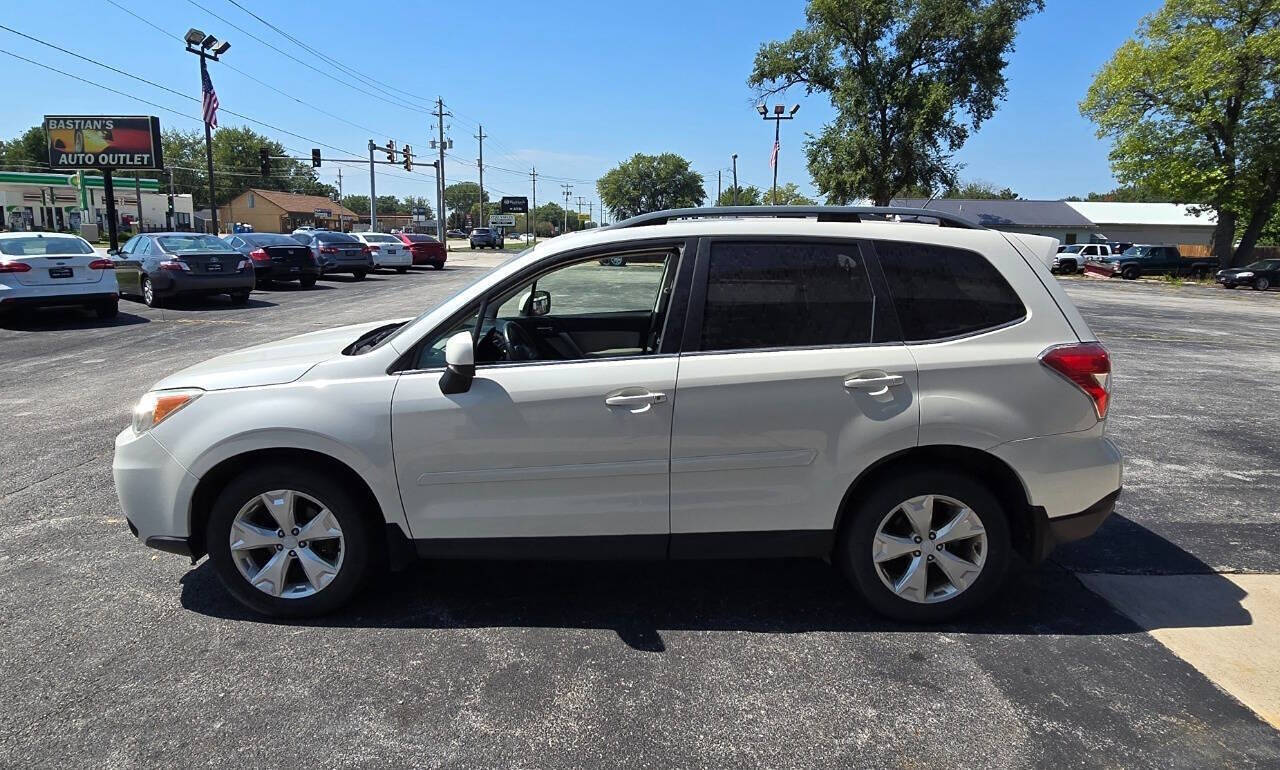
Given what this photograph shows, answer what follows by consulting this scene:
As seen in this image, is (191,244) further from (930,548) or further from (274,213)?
(274,213)

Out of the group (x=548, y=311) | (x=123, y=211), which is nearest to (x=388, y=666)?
(x=548, y=311)

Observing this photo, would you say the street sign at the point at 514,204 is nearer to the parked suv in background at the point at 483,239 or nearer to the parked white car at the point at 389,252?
the parked suv in background at the point at 483,239

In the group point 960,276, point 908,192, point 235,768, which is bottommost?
point 235,768

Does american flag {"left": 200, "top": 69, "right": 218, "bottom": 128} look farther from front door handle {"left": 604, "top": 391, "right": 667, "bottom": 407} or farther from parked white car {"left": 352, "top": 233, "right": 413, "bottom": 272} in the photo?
front door handle {"left": 604, "top": 391, "right": 667, "bottom": 407}

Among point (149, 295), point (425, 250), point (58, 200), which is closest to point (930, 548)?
point (149, 295)

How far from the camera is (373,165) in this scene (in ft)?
171

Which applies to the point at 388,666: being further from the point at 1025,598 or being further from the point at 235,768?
the point at 1025,598

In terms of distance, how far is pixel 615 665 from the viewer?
3.15 metres

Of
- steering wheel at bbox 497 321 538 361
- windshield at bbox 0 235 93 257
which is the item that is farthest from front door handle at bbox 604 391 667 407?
windshield at bbox 0 235 93 257

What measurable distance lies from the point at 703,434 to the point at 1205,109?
45.8 meters

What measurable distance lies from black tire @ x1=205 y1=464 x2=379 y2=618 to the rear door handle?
86.5 inches

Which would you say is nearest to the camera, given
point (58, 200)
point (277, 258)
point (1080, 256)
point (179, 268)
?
point (179, 268)

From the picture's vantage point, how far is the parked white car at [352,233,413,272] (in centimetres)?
3034

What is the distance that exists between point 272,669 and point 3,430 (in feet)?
17.2
